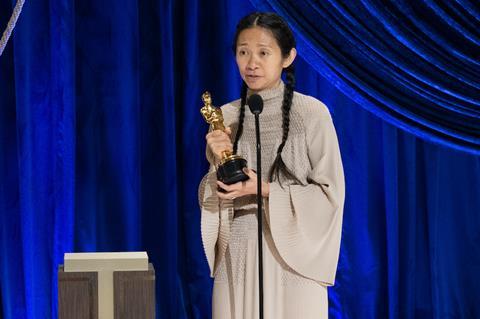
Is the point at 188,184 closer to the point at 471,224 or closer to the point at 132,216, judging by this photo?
the point at 132,216

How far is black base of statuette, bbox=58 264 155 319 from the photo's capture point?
6.32ft

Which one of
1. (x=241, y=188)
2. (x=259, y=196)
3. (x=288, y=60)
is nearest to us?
(x=259, y=196)

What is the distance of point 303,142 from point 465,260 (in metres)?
1.66

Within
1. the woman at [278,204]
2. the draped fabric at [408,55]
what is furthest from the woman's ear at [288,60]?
the draped fabric at [408,55]

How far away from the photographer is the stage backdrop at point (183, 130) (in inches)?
133

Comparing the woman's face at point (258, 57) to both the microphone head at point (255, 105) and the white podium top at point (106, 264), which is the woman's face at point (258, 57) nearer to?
the microphone head at point (255, 105)

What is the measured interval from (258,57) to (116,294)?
893 mm

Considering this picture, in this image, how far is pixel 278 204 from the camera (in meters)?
2.49

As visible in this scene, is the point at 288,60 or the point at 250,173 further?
the point at 288,60

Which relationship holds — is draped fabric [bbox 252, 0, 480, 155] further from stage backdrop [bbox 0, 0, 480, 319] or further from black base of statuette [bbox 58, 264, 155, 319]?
black base of statuette [bbox 58, 264, 155, 319]

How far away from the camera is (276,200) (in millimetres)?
2490

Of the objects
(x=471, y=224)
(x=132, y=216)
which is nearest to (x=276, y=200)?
(x=132, y=216)

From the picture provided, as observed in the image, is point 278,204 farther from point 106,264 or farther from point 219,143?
point 106,264

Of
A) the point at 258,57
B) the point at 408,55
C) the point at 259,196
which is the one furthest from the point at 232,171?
the point at 408,55
